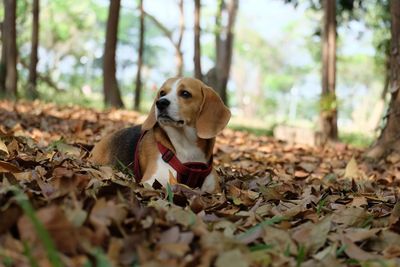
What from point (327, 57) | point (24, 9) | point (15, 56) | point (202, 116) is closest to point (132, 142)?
point (202, 116)

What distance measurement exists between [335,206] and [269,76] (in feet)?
213

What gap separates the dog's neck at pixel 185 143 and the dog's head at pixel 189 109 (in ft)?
0.18

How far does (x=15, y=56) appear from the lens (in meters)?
13.9

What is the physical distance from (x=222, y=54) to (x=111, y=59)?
587 cm

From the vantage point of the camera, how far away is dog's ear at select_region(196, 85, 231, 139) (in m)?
4.25

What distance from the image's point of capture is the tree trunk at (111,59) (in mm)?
13117

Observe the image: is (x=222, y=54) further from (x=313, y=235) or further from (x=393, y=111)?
(x=313, y=235)

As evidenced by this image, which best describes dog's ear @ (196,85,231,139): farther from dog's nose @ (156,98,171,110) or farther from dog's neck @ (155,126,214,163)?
dog's nose @ (156,98,171,110)

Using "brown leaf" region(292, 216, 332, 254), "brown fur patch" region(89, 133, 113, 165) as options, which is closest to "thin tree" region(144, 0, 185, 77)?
"brown fur patch" region(89, 133, 113, 165)

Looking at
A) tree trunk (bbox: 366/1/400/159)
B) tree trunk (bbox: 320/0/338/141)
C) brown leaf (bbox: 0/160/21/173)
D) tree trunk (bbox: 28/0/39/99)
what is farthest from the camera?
tree trunk (bbox: 28/0/39/99)

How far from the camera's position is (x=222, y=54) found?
728 inches

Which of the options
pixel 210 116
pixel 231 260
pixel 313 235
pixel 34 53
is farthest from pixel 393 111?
pixel 34 53

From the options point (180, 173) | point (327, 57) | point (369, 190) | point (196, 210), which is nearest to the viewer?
point (196, 210)

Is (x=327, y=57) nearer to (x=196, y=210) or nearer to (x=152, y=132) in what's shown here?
(x=152, y=132)
